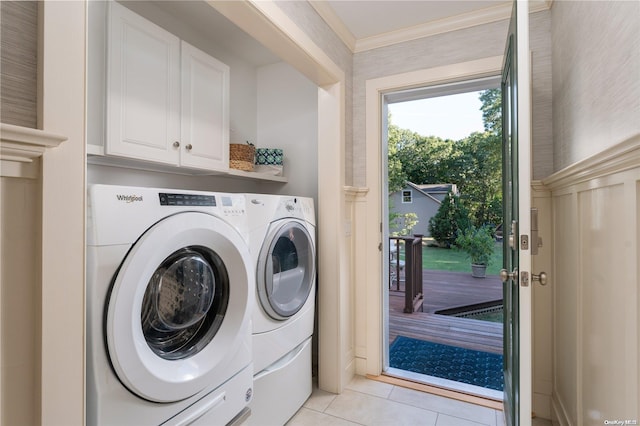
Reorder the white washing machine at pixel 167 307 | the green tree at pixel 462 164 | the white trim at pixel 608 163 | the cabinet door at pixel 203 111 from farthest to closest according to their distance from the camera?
the green tree at pixel 462 164 → the cabinet door at pixel 203 111 → the white washing machine at pixel 167 307 → the white trim at pixel 608 163

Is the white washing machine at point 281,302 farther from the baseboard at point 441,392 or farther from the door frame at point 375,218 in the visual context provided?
the baseboard at point 441,392

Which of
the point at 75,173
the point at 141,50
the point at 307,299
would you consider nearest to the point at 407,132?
the point at 307,299

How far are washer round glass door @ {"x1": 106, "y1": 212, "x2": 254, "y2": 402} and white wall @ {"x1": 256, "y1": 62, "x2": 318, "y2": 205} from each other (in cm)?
119

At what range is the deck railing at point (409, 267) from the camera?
347cm

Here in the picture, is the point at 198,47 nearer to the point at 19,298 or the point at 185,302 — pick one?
the point at 185,302

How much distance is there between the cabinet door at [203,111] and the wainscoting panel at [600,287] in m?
1.75

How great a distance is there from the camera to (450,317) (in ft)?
11.0

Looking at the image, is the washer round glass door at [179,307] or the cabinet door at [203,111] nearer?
the washer round glass door at [179,307]

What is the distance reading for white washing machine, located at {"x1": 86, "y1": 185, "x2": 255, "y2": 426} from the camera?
932 millimetres

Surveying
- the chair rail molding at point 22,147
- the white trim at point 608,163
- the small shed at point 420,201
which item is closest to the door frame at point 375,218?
the white trim at point 608,163

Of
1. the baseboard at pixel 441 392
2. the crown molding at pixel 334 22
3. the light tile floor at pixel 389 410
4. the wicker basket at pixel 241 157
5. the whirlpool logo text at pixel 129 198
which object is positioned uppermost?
the crown molding at pixel 334 22

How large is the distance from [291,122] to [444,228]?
2061 millimetres

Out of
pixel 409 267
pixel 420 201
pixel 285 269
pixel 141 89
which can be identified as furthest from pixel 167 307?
pixel 420 201

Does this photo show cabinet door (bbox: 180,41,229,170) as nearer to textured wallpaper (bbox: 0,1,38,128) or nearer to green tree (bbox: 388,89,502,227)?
textured wallpaper (bbox: 0,1,38,128)
